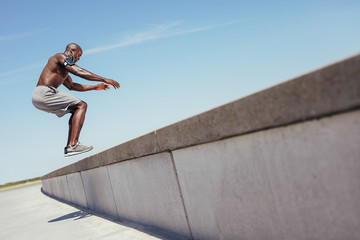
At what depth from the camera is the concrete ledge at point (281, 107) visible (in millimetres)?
1522

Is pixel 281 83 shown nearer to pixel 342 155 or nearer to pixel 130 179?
pixel 342 155

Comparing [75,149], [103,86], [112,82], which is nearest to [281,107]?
[112,82]

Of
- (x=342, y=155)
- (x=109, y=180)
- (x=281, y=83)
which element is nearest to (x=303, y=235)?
(x=342, y=155)

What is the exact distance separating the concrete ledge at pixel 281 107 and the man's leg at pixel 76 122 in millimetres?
2930

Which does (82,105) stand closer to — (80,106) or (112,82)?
(80,106)

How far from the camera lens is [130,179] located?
4242mm

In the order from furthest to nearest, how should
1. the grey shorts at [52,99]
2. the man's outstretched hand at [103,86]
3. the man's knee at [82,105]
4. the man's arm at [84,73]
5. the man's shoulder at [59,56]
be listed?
1. the man's outstretched hand at [103,86]
2. the man's knee at [82,105]
3. the grey shorts at [52,99]
4. the man's shoulder at [59,56]
5. the man's arm at [84,73]

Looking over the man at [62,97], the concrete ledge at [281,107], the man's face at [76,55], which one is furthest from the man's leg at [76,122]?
the concrete ledge at [281,107]

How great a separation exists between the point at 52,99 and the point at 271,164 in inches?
171

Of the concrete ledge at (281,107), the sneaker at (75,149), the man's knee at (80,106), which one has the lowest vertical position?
the concrete ledge at (281,107)

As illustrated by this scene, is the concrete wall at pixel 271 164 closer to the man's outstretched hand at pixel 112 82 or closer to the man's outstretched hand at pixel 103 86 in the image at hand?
the man's outstretched hand at pixel 112 82

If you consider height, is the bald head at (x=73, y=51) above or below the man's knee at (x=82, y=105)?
above

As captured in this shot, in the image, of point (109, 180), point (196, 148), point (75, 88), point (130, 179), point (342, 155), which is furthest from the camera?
point (75, 88)

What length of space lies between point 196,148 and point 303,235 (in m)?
1.04
